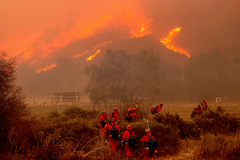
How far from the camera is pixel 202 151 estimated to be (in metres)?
7.17

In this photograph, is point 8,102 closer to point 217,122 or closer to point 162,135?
point 162,135

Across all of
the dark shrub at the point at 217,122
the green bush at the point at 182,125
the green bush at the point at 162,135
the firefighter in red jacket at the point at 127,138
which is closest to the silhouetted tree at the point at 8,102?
the firefighter in red jacket at the point at 127,138

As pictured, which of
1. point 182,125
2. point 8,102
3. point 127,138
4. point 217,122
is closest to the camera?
point 127,138

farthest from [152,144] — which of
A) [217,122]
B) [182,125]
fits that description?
[217,122]

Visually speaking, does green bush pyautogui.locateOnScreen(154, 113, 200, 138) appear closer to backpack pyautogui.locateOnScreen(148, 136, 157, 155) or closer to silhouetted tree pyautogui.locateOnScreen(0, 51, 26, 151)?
backpack pyautogui.locateOnScreen(148, 136, 157, 155)

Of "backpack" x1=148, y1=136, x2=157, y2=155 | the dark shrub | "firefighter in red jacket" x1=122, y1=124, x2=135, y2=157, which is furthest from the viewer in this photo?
the dark shrub

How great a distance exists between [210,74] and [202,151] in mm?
61884

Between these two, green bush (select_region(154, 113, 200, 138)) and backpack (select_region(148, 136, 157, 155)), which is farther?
green bush (select_region(154, 113, 200, 138))

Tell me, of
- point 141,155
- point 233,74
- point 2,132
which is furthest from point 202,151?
point 233,74

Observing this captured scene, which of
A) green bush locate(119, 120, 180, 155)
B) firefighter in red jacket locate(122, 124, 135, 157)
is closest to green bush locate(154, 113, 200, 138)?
green bush locate(119, 120, 180, 155)

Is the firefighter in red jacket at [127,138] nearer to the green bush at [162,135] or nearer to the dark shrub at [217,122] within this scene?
the green bush at [162,135]

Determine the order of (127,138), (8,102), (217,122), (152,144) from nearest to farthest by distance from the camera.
A: 1. (152,144)
2. (127,138)
3. (8,102)
4. (217,122)

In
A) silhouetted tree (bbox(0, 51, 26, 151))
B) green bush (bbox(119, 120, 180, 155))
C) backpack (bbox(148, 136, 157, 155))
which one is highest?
silhouetted tree (bbox(0, 51, 26, 151))

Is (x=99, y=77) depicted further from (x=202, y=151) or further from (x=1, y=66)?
(x=202, y=151)
